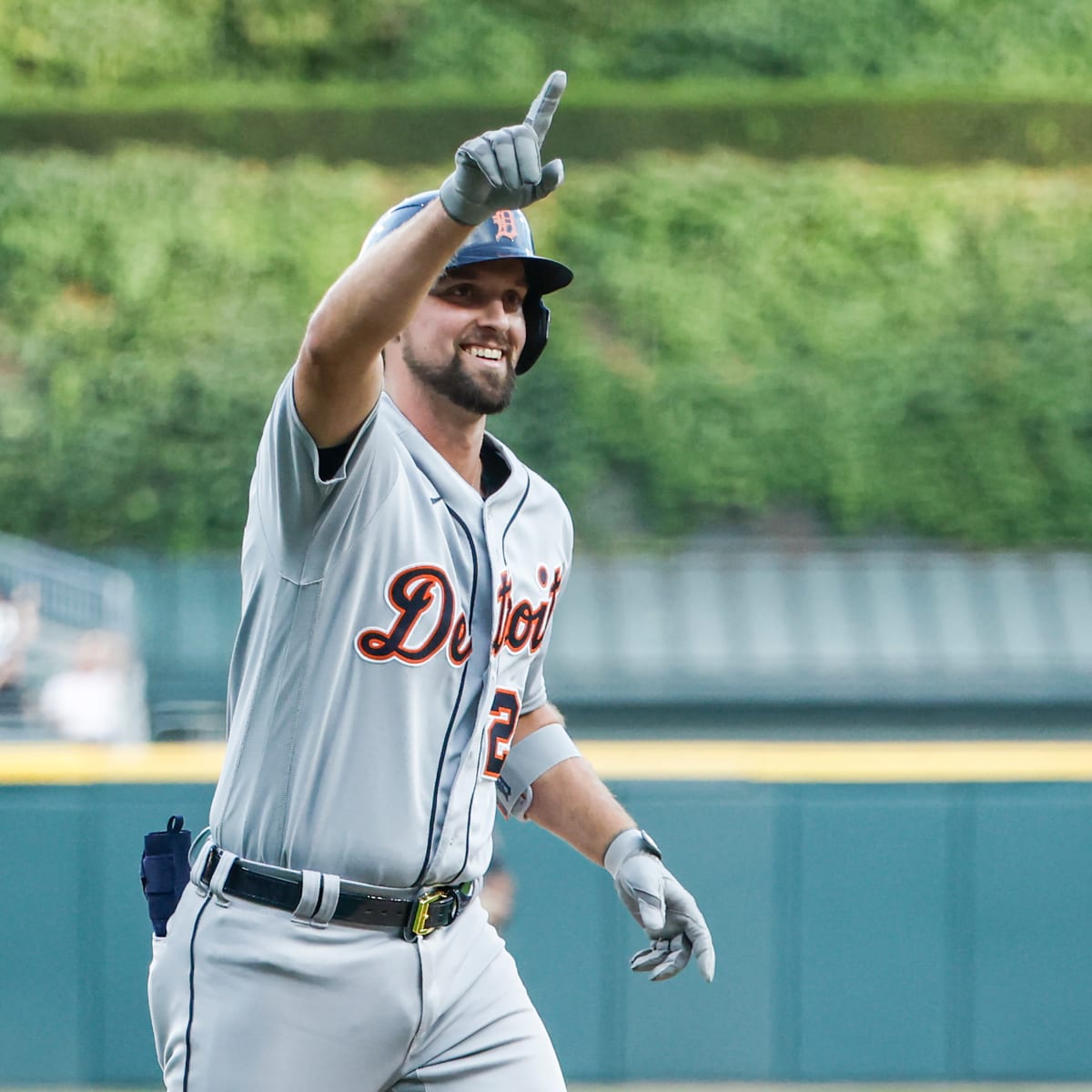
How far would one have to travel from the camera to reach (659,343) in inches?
487

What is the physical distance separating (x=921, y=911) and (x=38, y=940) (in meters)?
2.95

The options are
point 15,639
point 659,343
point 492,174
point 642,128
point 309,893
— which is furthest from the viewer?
point 642,128

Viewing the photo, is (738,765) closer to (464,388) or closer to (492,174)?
(464,388)

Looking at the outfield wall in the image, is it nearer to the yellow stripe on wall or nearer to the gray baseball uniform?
the yellow stripe on wall

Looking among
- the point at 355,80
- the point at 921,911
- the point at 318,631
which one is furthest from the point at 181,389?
the point at 318,631

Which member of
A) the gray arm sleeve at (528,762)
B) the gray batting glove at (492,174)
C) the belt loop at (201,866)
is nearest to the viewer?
the gray batting glove at (492,174)

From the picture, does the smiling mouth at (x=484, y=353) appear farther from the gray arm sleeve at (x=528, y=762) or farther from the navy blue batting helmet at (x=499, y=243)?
the gray arm sleeve at (x=528, y=762)

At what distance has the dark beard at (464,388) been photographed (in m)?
2.35

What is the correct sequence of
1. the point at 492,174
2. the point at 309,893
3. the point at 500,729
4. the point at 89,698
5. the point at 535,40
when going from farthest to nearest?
the point at 535,40
the point at 89,698
the point at 500,729
the point at 309,893
the point at 492,174

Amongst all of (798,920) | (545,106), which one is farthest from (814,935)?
(545,106)

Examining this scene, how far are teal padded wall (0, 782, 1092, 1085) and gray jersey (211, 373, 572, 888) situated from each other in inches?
129

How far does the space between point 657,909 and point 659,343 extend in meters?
10.1

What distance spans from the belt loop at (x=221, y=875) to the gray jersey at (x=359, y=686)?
0.06 feet

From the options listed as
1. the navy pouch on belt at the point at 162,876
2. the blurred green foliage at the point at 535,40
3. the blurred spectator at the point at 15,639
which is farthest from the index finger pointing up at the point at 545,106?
the blurred green foliage at the point at 535,40
